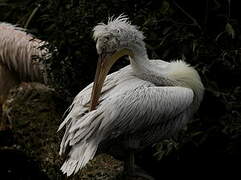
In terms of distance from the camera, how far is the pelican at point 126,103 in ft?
16.0

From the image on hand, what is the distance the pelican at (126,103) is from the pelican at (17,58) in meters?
2.54

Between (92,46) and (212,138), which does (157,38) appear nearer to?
(92,46)

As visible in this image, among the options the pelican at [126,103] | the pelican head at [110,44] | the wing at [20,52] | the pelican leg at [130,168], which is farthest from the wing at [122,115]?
the wing at [20,52]

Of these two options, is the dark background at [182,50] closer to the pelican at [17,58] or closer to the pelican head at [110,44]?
the pelican at [17,58]

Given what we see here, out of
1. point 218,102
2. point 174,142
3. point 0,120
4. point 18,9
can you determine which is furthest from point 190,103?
point 18,9

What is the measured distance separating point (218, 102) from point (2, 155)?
2.32 meters

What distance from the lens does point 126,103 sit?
4.97 meters

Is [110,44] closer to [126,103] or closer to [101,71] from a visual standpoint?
[101,71]

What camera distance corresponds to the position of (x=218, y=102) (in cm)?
674

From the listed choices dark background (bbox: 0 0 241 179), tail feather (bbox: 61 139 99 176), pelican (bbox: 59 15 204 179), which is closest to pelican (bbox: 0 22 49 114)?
dark background (bbox: 0 0 241 179)

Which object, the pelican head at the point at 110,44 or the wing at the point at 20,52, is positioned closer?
the pelican head at the point at 110,44

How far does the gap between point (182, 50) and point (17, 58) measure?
7.37ft

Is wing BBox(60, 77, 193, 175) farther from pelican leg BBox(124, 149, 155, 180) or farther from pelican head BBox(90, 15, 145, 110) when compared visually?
pelican leg BBox(124, 149, 155, 180)

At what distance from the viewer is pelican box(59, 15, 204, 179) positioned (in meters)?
4.89
